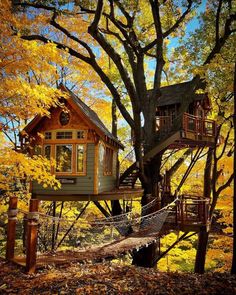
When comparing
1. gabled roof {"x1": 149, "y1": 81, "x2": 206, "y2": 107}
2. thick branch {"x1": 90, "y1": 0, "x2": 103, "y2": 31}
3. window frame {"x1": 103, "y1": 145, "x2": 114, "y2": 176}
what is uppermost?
thick branch {"x1": 90, "y1": 0, "x2": 103, "y2": 31}

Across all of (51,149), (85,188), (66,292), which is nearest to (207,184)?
(85,188)

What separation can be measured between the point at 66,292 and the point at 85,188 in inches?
297

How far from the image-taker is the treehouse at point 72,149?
12586mm

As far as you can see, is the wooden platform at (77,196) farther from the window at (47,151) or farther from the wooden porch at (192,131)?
the wooden porch at (192,131)

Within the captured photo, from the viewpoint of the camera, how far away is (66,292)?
16.8 ft

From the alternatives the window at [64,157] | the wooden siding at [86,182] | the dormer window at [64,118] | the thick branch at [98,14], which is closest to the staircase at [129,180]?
the wooden siding at [86,182]

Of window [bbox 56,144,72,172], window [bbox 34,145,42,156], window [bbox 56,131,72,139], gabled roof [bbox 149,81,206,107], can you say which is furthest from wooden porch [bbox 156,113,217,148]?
window [bbox 34,145,42,156]

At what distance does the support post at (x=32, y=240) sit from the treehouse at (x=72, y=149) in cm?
569

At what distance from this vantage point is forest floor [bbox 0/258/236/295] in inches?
203

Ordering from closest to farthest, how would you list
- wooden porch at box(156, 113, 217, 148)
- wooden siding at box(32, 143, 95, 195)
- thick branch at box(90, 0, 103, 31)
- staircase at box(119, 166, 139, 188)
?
thick branch at box(90, 0, 103, 31), wooden siding at box(32, 143, 95, 195), wooden porch at box(156, 113, 217, 148), staircase at box(119, 166, 139, 188)

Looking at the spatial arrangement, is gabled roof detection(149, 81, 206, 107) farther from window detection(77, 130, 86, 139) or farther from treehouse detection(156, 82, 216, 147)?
window detection(77, 130, 86, 139)

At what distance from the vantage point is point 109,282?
5480 millimetres

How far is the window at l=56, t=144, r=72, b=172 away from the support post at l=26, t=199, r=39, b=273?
6.23m

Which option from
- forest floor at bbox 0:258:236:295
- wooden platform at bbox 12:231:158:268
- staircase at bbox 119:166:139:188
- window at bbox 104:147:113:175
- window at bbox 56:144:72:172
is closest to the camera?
forest floor at bbox 0:258:236:295
